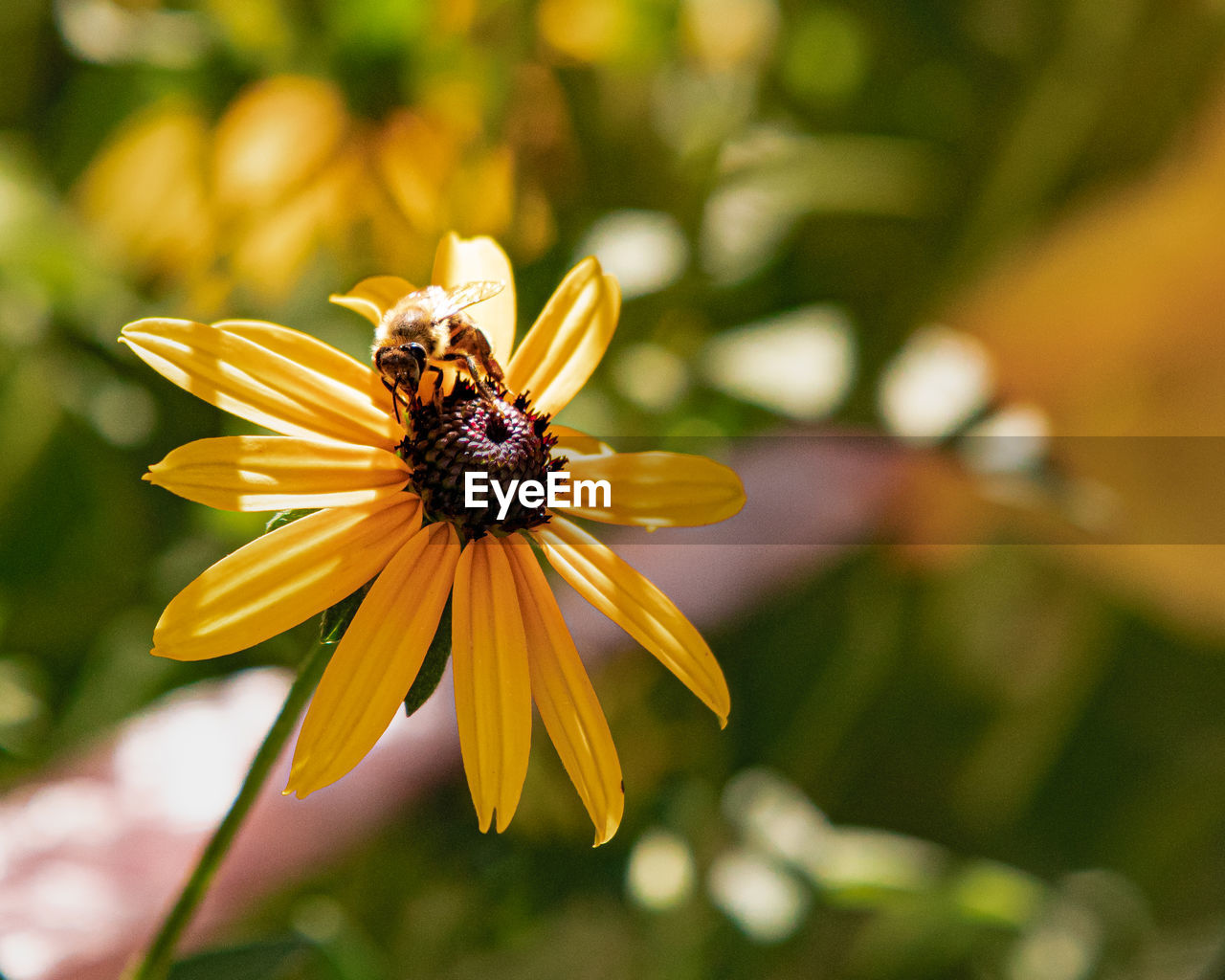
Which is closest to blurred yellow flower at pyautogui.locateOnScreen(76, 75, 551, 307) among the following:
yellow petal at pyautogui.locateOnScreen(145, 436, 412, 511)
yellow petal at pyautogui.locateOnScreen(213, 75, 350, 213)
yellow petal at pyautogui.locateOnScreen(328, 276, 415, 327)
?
yellow petal at pyautogui.locateOnScreen(213, 75, 350, 213)

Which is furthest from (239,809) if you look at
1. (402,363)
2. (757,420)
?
(757,420)

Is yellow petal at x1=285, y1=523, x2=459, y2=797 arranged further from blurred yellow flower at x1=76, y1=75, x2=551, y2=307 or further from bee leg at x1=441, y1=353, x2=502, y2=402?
blurred yellow flower at x1=76, y1=75, x2=551, y2=307

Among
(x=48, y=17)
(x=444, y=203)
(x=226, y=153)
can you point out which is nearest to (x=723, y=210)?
(x=444, y=203)

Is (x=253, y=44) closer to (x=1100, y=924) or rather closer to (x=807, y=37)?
(x=807, y=37)

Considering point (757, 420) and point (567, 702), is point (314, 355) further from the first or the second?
point (757, 420)

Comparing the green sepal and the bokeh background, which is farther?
the bokeh background
